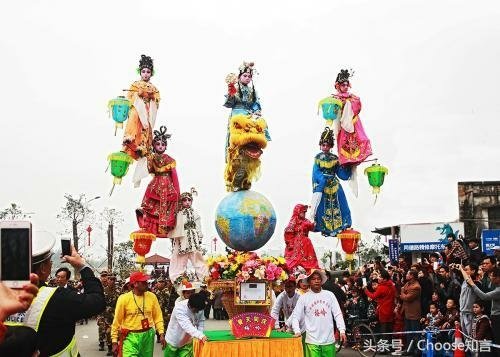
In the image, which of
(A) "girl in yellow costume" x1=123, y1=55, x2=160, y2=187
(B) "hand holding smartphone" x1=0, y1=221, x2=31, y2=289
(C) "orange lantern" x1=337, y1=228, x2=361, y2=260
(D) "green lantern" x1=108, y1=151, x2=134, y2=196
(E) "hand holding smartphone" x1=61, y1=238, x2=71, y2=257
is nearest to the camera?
(B) "hand holding smartphone" x1=0, y1=221, x2=31, y2=289

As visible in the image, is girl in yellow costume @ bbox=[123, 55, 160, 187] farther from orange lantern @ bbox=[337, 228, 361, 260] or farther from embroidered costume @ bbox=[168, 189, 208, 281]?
orange lantern @ bbox=[337, 228, 361, 260]

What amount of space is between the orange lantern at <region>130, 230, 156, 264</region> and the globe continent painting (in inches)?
126

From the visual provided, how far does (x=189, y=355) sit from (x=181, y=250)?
19.7 ft

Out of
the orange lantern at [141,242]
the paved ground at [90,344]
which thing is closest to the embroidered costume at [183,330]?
the paved ground at [90,344]

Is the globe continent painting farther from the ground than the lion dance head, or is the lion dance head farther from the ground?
the lion dance head

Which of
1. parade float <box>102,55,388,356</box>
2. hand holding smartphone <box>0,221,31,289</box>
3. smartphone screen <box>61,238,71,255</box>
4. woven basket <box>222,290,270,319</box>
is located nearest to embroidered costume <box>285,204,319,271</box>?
parade float <box>102,55,388,356</box>

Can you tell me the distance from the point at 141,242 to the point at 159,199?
104cm

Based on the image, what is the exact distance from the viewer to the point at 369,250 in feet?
195

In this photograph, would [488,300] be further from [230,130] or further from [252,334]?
[230,130]

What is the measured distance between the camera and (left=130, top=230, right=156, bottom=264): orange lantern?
13.9 metres

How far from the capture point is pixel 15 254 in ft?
9.04

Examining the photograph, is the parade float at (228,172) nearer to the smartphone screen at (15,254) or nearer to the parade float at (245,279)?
the parade float at (245,279)

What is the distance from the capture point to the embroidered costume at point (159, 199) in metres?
14.2

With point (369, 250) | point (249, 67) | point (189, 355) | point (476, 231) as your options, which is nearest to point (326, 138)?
point (249, 67)
